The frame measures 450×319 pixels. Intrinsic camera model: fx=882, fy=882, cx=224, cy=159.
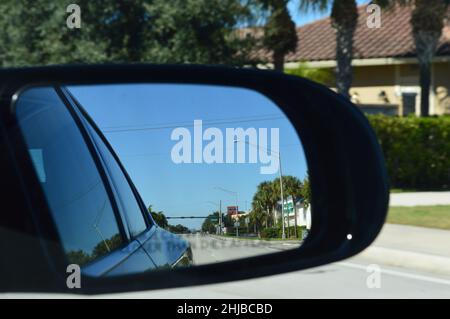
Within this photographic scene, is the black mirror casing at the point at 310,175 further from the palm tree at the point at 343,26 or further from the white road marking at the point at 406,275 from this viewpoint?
the palm tree at the point at 343,26

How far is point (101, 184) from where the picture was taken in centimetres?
259

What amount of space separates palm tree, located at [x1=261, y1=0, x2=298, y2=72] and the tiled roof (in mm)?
2825

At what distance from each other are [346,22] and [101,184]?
16.9m

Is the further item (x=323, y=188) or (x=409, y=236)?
(x=409, y=236)

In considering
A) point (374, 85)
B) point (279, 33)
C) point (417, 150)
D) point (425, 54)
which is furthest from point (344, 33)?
point (374, 85)

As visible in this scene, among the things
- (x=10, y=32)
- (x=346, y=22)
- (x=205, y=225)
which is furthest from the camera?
(x=10, y=32)

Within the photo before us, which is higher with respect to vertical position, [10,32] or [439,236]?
[10,32]

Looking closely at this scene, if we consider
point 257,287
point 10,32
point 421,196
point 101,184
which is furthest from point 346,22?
point 101,184

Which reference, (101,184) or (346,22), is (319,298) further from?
(346,22)

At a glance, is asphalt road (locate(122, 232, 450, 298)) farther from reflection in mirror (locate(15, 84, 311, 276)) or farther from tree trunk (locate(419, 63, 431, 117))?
tree trunk (locate(419, 63, 431, 117))

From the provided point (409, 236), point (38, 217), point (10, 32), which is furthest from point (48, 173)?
point (10, 32)

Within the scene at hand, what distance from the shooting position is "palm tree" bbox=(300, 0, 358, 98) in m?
18.4
